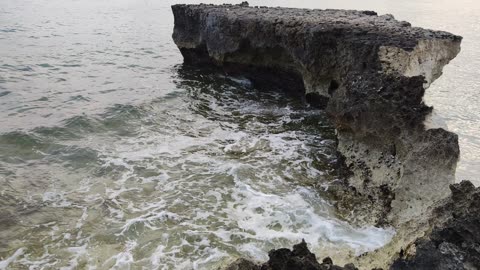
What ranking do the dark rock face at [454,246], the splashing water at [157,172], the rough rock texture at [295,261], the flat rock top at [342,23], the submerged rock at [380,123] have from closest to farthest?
the dark rock face at [454,246], the rough rock texture at [295,261], the submerged rock at [380,123], the splashing water at [157,172], the flat rock top at [342,23]

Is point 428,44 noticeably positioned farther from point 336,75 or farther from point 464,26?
point 464,26

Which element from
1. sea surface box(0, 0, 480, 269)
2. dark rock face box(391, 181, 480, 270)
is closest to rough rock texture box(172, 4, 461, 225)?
sea surface box(0, 0, 480, 269)

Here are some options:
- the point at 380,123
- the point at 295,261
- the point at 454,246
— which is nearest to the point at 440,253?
the point at 454,246

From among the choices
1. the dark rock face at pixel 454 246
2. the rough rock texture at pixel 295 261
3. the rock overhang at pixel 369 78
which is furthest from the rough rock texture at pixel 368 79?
the rough rock texture at pixel 295 261

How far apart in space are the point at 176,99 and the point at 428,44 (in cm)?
787

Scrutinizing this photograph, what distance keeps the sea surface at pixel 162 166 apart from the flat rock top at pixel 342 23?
2394mm

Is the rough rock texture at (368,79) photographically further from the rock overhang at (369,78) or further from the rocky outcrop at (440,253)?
the rocky outcrop at (440,253)

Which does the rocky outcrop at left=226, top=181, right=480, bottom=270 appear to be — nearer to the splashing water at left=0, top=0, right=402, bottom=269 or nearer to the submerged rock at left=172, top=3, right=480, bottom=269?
the submerged rock at left=172, top=3, right=480, bottom=269

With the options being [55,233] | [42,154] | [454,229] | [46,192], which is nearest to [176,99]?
[42,154]

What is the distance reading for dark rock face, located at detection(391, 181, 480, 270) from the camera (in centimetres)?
338

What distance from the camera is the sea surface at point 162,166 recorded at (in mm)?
5992

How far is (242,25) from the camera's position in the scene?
13.5 meters

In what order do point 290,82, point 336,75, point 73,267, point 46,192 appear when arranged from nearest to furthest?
point 73,267
point 46,192
point 336,75
point 290,82

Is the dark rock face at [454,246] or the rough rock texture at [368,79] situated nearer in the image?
the dark rock face at [454,246]
